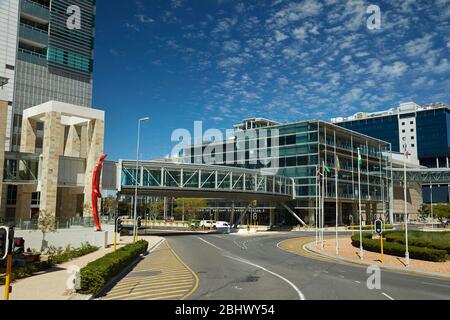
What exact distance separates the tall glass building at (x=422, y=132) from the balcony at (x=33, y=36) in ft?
459

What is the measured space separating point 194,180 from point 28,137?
24.1 m

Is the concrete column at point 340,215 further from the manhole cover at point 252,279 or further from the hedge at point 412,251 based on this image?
the manhole cover at point 252,279

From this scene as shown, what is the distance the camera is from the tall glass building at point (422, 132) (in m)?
172

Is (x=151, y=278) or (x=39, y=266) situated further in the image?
(x=39, y=266)

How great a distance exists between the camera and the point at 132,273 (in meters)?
23.6

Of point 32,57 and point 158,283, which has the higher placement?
point 32,57

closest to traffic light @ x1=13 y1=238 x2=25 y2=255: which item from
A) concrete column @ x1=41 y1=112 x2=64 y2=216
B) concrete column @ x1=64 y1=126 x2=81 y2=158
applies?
concrete column @ x1=41 y1=112 x2=64 y2=216

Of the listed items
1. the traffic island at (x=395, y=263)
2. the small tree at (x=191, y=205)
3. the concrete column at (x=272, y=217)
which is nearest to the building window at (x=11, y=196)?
the traffic island at (x=395, y=263)

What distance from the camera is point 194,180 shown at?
62500mm

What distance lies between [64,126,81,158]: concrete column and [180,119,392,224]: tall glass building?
1957 inches

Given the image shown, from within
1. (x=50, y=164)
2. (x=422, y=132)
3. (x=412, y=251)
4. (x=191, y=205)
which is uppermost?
(x=422, y=132)

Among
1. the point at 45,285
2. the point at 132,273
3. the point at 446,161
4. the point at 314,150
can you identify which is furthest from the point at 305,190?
the point at 446,161

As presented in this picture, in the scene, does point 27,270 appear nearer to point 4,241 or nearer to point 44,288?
point 44,288

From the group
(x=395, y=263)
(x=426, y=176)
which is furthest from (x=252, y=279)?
(x=426, y=176)
